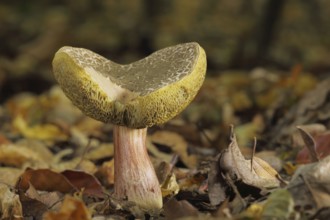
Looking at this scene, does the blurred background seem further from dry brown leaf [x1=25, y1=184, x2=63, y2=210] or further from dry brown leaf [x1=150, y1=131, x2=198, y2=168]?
dry brown leaf [x1=25, y1=184, x2=63, y2=210]

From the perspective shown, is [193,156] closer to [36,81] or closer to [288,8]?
[36,81]

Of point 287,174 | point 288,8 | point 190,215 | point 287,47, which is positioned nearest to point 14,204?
point 190,215

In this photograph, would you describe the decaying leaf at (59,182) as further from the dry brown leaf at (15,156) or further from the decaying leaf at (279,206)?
the decaying leaf at (279,206)

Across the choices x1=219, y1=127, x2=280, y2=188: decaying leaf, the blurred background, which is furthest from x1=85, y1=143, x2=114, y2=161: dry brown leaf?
the blurred background

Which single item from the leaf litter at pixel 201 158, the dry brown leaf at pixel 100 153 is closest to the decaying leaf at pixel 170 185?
the leaf litter at pixel 201 158

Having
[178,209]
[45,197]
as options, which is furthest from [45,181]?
[178,209]

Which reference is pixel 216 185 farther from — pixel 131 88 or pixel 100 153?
pixel 100 153
